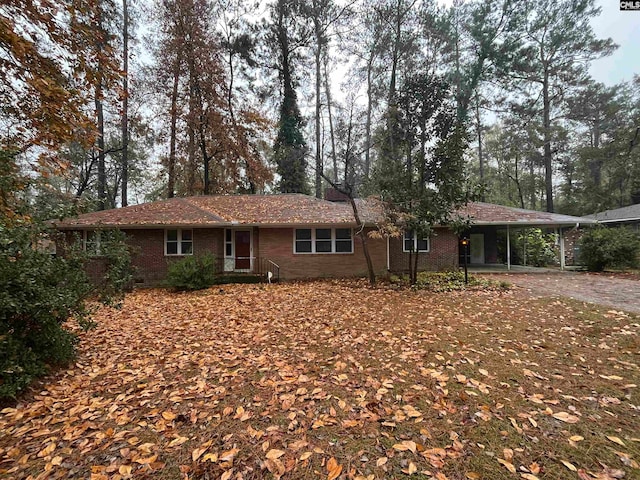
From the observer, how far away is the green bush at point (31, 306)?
11.2 ft

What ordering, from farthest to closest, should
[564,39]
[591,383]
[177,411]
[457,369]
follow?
[564,39], [457,369], [591,383], [177,411]

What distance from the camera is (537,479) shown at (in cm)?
209

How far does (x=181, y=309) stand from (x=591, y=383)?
8345 mm

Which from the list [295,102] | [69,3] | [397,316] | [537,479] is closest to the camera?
[537,479]

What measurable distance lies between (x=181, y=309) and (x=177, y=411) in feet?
17.7

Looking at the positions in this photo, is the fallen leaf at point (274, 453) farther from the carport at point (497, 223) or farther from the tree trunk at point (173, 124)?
the tree trunk at point (173, 124)

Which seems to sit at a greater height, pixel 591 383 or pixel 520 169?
pixel 520 169

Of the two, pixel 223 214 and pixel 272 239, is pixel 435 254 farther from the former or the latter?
pixel 223 214

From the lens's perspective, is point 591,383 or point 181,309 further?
point 181,309

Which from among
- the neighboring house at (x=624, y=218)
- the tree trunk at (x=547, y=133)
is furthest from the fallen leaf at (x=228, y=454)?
the tree trunk at (x=547, y=133)

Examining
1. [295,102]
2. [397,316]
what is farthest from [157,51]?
[397,316]

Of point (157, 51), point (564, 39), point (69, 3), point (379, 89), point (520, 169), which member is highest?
point (564, 39)

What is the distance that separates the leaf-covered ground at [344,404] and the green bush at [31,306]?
327 millimetres

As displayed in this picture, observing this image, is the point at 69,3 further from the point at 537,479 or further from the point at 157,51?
the point at 157,51
